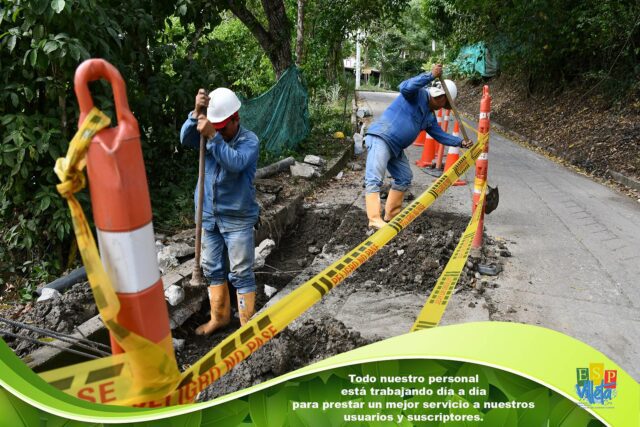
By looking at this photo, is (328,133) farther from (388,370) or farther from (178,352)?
(388,370)

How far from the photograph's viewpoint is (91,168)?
1024 mm

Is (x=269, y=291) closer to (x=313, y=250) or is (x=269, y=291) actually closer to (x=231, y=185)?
(x=313, y=250)

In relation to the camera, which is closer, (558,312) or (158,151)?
(558,312)

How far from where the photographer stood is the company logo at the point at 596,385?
0.93 meters

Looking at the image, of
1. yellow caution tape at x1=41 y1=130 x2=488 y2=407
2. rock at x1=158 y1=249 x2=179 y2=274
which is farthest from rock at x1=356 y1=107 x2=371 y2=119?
yellow caution tape at x1=41 y1=130 x2=488 y2=407

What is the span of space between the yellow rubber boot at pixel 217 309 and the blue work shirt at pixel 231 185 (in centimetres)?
56

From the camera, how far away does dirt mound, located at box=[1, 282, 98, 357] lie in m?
3.46

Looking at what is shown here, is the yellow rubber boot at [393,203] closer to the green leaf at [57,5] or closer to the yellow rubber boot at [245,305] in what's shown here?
the yellow rubber boot at [245,305]

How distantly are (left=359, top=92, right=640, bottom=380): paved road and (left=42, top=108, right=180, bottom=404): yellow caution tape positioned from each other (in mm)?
3018

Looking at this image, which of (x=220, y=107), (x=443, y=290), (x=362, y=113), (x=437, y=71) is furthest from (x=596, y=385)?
(x=362, y=113)

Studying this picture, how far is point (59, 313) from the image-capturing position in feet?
11.5

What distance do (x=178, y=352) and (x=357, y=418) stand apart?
121 inches

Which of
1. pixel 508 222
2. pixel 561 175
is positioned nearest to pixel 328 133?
pixel 561 175

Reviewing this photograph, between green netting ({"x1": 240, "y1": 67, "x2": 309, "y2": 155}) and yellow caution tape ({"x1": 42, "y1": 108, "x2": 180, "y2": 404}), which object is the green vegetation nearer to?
green netting ({"x1": 240, "y1": 67, "x2": 309, "y2": 155})
